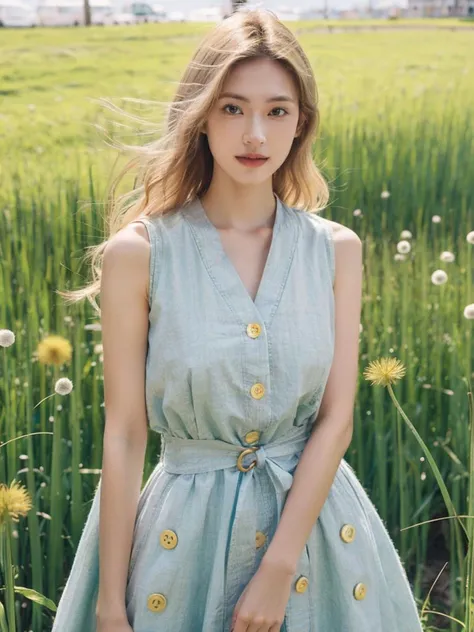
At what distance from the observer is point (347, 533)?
4.49 ft

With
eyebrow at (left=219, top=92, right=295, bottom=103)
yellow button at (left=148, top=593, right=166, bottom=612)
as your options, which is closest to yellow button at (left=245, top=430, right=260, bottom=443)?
yellow button at (left=148, top=593, right=166, bottom=612)

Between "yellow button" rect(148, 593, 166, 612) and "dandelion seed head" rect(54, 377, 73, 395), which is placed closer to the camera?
"yellow button" rect(148, 593, 166, 612)

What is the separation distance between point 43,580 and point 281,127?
1.14 m

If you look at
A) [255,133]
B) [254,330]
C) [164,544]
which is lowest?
[164,544]

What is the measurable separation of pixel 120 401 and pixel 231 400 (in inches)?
5.9

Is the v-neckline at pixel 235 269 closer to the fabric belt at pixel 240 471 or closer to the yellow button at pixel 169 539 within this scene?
the fabric belt at pixel 240 471

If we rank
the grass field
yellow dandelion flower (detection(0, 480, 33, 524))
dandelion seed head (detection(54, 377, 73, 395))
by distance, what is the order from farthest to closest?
the grass field
dandelion seed head (detection(54, 377, 73, 395))
yellow dandelion flower (detection(0, 480, 33, 524))

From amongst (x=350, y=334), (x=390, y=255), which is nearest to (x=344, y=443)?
(x=350, y=334)

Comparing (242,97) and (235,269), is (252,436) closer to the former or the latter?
(235,269)

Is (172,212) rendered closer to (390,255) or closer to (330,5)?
(390,255)

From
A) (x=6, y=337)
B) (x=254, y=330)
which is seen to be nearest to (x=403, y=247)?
(x=6, y=337)

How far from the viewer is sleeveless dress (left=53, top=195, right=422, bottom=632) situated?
1289 mm

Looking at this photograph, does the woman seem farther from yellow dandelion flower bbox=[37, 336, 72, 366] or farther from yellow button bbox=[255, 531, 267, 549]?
yellow dandelion flower bbox=[37, 336, 72, 366]

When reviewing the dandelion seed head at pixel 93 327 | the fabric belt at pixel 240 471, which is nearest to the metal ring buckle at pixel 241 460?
the fabric belt at pixel 240 471
